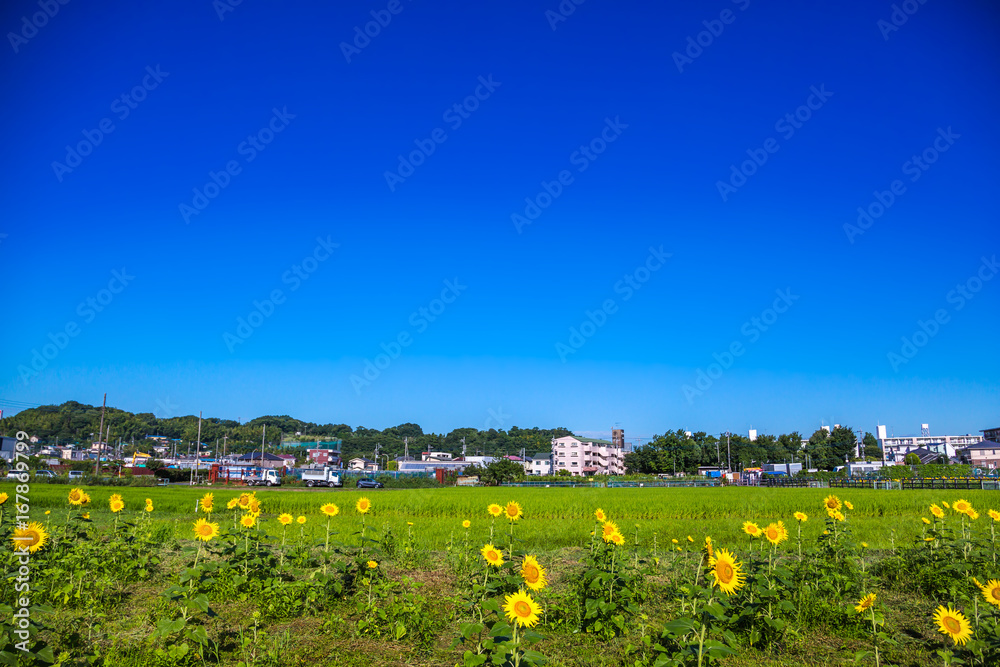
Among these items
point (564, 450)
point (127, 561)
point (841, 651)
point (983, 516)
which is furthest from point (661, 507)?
point (564, 450)

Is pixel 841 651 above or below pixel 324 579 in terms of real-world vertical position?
below

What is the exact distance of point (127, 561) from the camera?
6.44m

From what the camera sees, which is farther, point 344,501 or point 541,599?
point 344,501

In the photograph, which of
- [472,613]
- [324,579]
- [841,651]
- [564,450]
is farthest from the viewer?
[564,450]

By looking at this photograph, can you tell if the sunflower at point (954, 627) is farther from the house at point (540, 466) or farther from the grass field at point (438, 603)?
the house at point (540, 466)

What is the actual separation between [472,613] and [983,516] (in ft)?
63.0

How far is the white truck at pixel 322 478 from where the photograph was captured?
52.9 metres

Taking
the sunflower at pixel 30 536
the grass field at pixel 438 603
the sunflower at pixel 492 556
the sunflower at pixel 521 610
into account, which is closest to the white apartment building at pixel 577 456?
the grass field at pixel 438 603

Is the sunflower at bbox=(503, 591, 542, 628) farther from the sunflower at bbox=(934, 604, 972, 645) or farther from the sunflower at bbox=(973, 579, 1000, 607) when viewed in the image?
the sunflower at bbox=(973, 579, 1000, 607)

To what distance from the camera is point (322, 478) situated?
53344 millimetres

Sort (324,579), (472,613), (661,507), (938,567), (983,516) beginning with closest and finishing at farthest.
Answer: (472,613) → (324,579) → (938,567) → (983,516) → (661,507)

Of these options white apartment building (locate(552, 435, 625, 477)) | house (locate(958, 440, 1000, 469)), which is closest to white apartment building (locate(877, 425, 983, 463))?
house (locate(958, 440, 1000, 469))

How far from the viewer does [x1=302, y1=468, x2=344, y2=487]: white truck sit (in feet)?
174

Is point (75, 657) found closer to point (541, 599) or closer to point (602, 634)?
point (541, 599)
